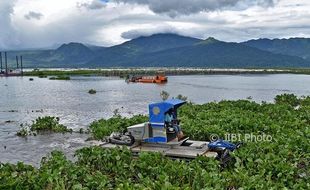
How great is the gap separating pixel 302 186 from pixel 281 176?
4.99 ft

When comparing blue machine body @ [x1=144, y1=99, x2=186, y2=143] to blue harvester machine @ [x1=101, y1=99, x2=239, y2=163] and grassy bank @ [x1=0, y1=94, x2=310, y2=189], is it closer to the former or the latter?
blue harvester machine @ [x1=101, y1=99, x2=239, y2=163]

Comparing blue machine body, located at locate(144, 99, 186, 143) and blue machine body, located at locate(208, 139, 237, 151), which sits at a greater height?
blue machine body, located at locate(144, 99, 186, 143)

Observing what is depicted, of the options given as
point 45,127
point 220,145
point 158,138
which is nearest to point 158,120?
point 158,138

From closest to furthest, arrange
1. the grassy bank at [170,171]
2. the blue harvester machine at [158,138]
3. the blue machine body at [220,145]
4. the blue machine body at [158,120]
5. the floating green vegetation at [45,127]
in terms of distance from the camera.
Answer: the grassy bank at [170,171] < the blue machine body at [220,145] < the blue harvester machine at [158,138] < the blue machine body at [158,120] < the floating green vegetation at [45,127]

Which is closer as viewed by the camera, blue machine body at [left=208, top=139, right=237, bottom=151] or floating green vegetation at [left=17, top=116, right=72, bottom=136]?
blue machine body at [left=208, top=139, right=237, bottom=151]

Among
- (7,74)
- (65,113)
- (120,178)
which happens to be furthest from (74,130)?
(7,74)

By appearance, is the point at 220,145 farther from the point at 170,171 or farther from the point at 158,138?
the point at 170,171

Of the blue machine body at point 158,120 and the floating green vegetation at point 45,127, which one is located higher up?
the blue machine body at point 158,120

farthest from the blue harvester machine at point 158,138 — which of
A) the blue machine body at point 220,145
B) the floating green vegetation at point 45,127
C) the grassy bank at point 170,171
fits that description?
the floating green vegetation at point 45,127

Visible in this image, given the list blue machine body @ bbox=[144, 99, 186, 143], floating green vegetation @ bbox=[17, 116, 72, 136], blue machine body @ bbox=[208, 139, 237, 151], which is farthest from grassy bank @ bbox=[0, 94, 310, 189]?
floating green vegetation @ bbox=[17, 116, 72, 136]

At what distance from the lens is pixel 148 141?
1844cm

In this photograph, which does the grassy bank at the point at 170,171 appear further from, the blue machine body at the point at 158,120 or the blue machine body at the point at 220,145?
the blue machine body at the point at 158,120

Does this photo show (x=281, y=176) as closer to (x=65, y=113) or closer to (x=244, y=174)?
(x=244, y=174)

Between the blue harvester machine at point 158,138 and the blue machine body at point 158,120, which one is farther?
the blue machine body at point 158,120
